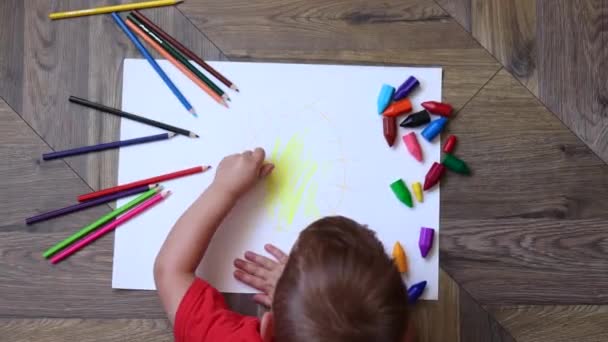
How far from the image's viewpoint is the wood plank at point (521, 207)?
2.33ft

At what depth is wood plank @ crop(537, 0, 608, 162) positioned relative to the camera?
0.73 metres

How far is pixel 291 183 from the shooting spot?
0.70 m

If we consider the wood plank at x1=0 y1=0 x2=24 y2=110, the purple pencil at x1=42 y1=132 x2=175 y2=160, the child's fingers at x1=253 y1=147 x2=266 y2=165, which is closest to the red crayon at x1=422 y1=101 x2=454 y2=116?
the child's fingers at x1=253 y1=147 x2=266 y2=165

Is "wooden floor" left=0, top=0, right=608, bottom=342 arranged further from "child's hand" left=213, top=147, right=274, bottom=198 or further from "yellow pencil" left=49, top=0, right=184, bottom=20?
"child's hand" left=213, top=147, right=274, bottom=198

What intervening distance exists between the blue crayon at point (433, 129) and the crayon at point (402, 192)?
0.21 ft

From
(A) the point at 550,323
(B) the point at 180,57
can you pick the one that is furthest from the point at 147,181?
(A) the point at 550,323

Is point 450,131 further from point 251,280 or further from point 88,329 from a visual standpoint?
point 88,329

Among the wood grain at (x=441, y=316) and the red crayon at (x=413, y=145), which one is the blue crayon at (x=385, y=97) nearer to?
the red crayon at (x=413, y=145)

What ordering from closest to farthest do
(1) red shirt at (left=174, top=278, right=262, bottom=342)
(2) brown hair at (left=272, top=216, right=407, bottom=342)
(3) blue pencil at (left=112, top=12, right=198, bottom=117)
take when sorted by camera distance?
(2) brown hair at (left=272, top=216, right=407, bottom=342), (1) red shirt at (left=174, top=278, right=262, bottom=342), (3) blue pencil at (left=112, top=12, right=198, bottom=117)

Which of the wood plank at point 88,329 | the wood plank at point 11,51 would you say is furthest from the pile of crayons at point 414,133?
the wood plank at point 11,51

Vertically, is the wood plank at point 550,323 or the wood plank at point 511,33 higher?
the wood plank at point 511,33

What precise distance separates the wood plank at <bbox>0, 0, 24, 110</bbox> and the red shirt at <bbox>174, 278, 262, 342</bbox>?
1.08ft

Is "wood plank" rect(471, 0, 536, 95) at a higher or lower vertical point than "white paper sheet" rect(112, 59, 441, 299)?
higher

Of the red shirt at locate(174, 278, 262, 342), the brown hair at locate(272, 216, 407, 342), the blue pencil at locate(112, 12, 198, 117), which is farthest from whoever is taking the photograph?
the blue pencil at locate(112, 12, 198, 117)
